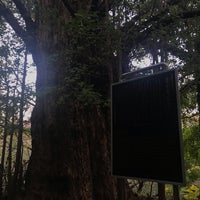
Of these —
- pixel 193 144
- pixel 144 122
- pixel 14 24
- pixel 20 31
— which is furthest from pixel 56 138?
pixel 193 144

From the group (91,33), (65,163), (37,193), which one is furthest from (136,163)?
(37,193)

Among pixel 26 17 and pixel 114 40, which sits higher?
pixel 26 17

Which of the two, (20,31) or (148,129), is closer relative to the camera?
Result: (148,129)

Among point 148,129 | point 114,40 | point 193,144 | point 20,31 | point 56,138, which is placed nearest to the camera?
point 148,129

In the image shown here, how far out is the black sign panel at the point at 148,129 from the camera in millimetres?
2662

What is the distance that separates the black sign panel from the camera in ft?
8.73

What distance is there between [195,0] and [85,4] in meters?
1.90

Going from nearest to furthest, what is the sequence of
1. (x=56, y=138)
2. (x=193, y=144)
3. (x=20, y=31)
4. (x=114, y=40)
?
(x=114, y=40)
(x=56, y=138)
(x=20, y=31)
(x=193, y=144)

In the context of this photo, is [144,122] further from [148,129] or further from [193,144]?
[193,144]

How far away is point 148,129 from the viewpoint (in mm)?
2887

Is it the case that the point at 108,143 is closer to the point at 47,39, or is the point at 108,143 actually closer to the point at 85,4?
the point at 47,39

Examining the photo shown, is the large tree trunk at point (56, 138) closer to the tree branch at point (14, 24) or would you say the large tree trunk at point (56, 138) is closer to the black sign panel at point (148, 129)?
the tree branch at point (14, 24)

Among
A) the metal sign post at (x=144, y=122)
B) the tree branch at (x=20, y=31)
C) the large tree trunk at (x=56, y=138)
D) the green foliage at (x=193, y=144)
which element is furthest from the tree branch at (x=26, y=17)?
the green foliage at (x=193, y=144)

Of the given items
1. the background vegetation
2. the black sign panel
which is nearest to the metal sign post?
the black sign panel
